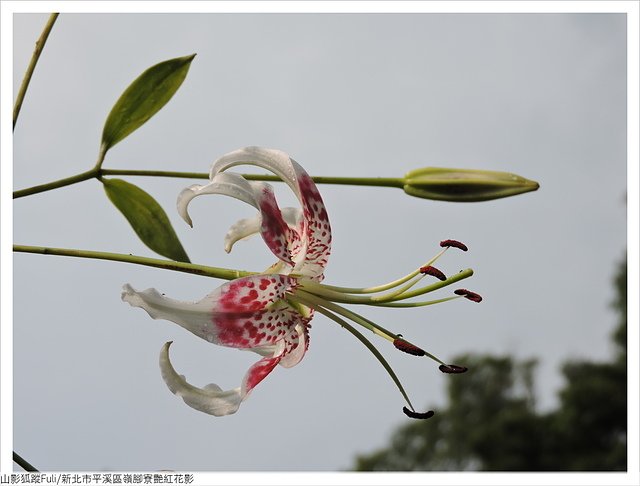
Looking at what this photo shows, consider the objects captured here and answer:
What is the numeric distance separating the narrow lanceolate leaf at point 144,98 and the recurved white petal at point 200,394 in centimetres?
26

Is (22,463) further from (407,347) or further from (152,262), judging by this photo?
(407,347)

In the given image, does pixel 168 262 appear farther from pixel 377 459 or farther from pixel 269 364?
pixel 377 459

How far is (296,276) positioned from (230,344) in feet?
0.33

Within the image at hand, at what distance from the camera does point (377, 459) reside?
1822 centimetres

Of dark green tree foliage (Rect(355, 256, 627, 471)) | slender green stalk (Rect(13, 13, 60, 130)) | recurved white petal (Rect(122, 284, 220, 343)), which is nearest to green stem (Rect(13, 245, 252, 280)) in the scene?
recurved white petal (Rect(122, 284, 220, 343))

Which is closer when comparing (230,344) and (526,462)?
(230,344)

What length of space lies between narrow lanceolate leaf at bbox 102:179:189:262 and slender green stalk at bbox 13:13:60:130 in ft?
0.43

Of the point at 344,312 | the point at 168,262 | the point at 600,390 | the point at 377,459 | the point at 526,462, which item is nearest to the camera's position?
the point at 168,262

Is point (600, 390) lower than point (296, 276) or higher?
higher

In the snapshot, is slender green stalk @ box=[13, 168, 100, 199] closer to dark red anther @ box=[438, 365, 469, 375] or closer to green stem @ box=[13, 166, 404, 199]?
green stem @ box=[13, 166, 404, 199]

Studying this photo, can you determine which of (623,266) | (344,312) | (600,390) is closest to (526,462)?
(600,390)

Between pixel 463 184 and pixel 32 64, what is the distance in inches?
15.8

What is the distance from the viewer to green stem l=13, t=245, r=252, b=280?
2.15 feet

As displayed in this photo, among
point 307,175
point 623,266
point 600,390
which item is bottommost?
point 307,175
